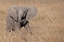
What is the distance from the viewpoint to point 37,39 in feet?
22.9

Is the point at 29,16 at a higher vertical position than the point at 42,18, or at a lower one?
higher

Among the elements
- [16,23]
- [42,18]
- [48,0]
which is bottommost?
[48,0]

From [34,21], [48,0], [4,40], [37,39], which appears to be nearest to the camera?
[4,40]

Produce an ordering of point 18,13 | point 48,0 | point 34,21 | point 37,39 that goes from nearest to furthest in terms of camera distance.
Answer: point 37,39 < point 18,13 < point 34,21 < point 48,0

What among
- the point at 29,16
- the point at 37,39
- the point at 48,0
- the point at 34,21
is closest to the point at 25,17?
the point at 29,16

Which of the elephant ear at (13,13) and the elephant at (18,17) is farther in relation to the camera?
the elephant ear at (13,13)

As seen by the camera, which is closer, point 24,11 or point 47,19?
point 24,11

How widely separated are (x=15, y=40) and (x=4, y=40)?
0.86 ft

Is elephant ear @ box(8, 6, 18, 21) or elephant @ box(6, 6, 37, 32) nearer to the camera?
elephant @ box(6, 6, 37, 32)

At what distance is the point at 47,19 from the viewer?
12727 millimetres

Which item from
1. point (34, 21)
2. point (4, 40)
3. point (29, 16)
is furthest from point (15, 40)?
point (34, 21)

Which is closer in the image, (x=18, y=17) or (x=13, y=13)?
(x=18, y=17)

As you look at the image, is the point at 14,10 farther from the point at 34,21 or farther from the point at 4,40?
the point at 34,21

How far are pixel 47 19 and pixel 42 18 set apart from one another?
15.5 inches
